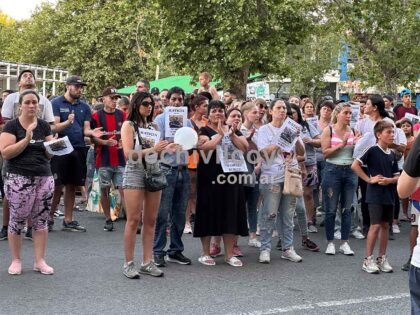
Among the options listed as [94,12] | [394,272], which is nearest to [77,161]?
[394,272]

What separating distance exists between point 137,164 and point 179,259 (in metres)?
1.50

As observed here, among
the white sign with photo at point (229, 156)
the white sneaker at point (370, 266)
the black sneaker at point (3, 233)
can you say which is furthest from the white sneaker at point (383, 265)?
the black sneaker at point (3, 233)

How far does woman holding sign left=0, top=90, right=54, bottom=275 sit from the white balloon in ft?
4.62

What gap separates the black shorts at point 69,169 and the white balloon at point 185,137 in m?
2.95

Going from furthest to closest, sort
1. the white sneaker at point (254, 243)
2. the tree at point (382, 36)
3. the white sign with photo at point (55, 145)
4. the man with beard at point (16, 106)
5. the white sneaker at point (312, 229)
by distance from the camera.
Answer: the tree at point (382, 36)
the white sneaker at point (312, 229)
the white sneaker at point (254, 243)
the man with beard at point (16, 106)
the white sign with photo at point (55, 145)

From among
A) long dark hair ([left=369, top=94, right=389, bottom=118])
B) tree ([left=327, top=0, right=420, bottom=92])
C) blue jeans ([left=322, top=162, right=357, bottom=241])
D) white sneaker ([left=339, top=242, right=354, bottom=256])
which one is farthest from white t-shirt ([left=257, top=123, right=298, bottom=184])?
tree ([left=327, top=0, right=420, bottom=92])

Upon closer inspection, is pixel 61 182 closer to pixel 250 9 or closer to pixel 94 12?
pixel 250 9

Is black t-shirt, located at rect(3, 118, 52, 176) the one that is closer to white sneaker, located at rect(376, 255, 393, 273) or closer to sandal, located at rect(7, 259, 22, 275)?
sandal, located at rect(7, 259, 22, 275)

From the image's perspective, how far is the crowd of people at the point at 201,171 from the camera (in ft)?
22.7

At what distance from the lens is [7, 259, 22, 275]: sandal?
6945mm

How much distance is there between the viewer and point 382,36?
19641 millimetres

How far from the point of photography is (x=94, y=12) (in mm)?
37812

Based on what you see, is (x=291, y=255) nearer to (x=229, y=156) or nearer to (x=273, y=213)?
(x=273, y=213)

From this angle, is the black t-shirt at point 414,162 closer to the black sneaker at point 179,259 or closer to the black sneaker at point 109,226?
the black sneaker at point 179,259
